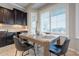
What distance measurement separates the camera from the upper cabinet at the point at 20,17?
198 centimetres

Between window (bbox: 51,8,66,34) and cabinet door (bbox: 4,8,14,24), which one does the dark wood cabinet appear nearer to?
cabinet door (bbox: 4,8,14,24)

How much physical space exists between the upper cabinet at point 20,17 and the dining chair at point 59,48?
0.74 metres

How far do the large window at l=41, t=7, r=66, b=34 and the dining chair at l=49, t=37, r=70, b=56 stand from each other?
240 mm

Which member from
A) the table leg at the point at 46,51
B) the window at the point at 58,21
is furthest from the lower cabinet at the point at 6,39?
the window at the point at 58,21

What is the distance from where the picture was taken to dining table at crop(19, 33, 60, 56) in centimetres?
187

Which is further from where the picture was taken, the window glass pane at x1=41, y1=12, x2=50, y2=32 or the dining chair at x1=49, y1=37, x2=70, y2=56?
the window glass pane at x1=41, y1=12, x2=50, y2=32

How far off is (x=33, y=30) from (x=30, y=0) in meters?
0.66

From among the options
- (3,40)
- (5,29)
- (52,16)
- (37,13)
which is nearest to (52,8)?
Result: (52,16)

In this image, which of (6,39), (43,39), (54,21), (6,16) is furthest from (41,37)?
(6,16)

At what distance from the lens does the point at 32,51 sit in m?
1.99

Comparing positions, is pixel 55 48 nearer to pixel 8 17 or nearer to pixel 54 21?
pixel 54 21

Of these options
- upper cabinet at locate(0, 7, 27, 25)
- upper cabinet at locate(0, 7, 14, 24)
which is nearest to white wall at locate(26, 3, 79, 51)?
upper cabinet at locate(0, 7, 27, 25)

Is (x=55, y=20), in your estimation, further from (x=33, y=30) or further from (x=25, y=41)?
(x=25, y=41)

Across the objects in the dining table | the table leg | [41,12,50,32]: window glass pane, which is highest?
[41,12,50,32]: window glass pane
